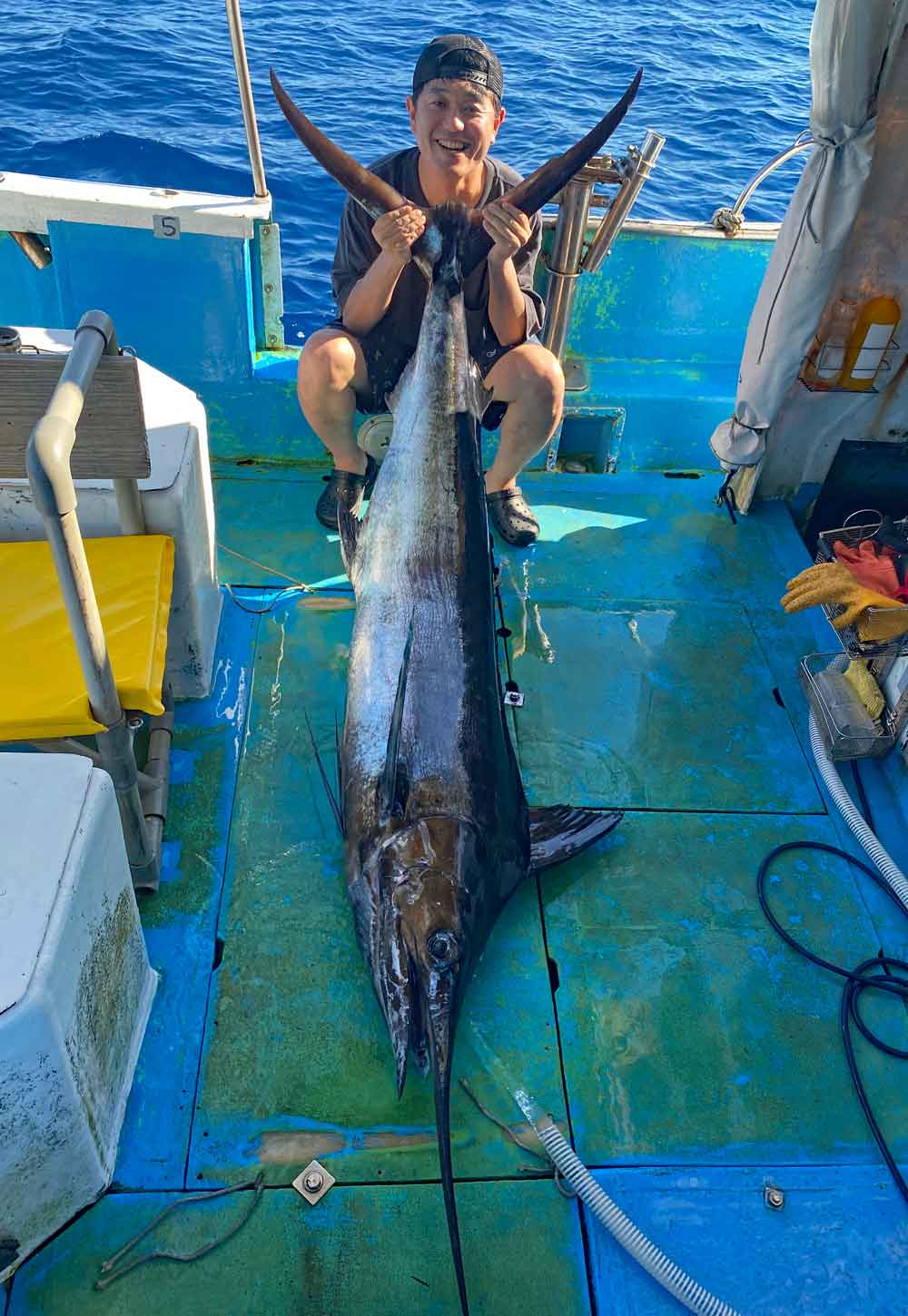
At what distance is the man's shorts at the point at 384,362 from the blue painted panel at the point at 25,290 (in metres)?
1.38

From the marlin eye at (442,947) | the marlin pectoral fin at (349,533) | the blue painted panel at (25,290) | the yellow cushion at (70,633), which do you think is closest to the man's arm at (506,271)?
the marlin pectoral fin at (349,533)

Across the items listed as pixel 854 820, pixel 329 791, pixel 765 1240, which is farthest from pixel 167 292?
pixel 765 1240

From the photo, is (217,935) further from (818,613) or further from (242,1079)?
(818,613)

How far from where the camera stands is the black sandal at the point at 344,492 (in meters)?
3.29

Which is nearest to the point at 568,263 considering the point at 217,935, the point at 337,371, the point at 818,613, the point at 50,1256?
the point at 337,371

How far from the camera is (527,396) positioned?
10.1 ft

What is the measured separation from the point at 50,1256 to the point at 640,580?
2.60 m

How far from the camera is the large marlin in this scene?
1.93 metres

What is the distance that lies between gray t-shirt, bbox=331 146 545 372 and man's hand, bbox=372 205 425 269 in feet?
0.91

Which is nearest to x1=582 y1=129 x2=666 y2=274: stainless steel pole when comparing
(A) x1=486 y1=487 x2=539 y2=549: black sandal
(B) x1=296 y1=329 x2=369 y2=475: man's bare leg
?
(A) x1=486 y1=487 x2=539 y2=549: black sandal

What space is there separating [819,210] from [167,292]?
7.98 feet

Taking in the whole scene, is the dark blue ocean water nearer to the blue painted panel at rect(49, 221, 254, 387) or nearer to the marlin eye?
the blue painted panel at rect(49, 221, 254, 387)

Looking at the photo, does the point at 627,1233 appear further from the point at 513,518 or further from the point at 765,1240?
the point at 513,518

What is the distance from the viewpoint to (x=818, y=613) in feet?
10.6
